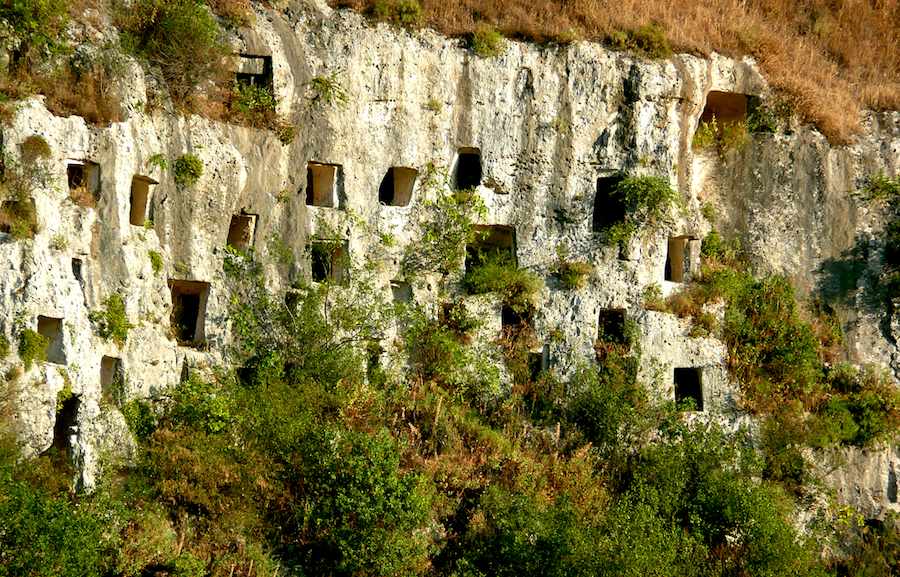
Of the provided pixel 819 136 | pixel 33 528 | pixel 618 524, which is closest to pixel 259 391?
pixel 33 528

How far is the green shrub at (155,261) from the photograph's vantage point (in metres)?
22.4

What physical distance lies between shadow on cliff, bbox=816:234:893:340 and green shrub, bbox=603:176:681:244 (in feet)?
14.1

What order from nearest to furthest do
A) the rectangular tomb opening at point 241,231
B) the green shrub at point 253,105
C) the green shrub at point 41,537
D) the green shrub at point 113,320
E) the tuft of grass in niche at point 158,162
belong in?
1. the green shrub at point 41,537
2. the green shrub at point 113,320
3. the tuft of grass in niche at point 158,162
4. the rectangular tomb opening at point 241,231
5. the green shrub at point 253,105

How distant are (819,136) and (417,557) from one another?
1491cm

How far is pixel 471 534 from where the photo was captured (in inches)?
846

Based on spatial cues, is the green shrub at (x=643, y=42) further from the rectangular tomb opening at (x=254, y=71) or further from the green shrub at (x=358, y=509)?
the green shrub at (x=358, y=509)

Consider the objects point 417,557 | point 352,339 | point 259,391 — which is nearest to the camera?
point 417,557

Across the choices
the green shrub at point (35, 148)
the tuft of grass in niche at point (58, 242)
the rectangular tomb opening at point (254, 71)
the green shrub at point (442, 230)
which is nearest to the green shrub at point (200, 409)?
the tuft of grass in niche at point (58, 242)

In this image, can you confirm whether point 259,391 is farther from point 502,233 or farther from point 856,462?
point 856,462

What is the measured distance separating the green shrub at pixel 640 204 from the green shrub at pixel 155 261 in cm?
988

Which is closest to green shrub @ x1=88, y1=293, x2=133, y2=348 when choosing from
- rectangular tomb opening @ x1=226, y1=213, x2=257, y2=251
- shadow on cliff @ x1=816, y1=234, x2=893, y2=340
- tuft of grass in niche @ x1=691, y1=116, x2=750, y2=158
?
rectangular tomb opening @ x1=226, y1=213, x2=257, y2=251

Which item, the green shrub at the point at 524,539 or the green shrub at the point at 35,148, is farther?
the green shrub at the point at 524,539

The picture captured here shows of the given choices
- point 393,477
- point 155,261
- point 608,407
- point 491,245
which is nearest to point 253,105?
point 155,261

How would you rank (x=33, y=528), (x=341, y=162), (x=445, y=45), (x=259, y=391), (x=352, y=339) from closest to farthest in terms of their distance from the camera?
(x=33, y=528)
(x=259, y=391)
(x=352, y=339)
(x=341, y=162)
(x=445, y=45)
